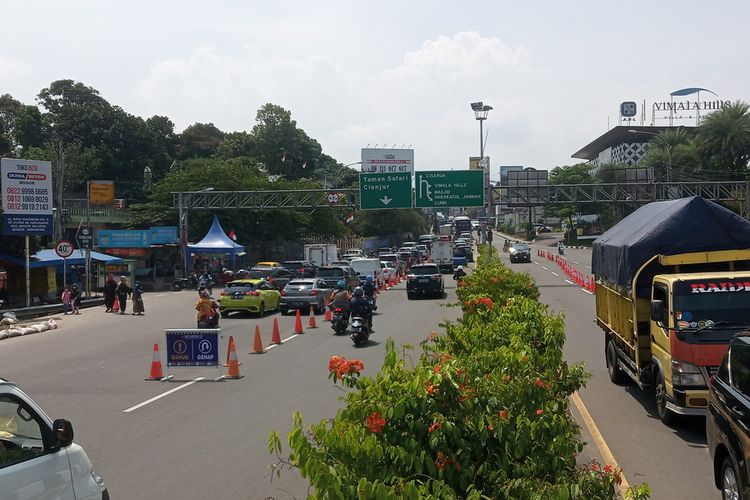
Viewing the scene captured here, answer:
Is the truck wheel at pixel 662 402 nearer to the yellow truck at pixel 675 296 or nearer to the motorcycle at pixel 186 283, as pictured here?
the yellow truck at pixel 675 296

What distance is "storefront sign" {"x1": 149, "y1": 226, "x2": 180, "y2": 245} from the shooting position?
49.8 m

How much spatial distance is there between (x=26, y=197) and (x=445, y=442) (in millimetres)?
31370

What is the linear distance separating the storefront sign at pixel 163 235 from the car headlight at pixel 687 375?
44.1m

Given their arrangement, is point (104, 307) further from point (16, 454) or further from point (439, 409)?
point (439, 409)

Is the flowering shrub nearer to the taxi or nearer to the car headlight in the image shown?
the car headlight

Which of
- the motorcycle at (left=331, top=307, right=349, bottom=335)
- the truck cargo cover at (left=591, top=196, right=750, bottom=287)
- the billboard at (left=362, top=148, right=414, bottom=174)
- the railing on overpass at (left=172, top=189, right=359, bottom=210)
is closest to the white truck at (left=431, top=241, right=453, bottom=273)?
the railing on overpass at (left=172, top=189, right=359, bottom=210)

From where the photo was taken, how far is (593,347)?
18.8 metres

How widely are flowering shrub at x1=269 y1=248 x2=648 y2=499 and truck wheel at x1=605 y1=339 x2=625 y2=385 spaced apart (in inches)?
380

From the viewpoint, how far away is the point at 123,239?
4812cm

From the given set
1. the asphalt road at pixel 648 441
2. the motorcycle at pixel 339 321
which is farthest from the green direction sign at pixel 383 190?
the asphalt road at pixel 648 441

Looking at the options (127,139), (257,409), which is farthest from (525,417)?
(127,139)

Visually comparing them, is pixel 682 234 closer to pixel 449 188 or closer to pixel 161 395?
pixel 161 395

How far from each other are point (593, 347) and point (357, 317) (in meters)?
6.23

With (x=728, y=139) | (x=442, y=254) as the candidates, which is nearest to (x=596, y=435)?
(x=442, y=254)
